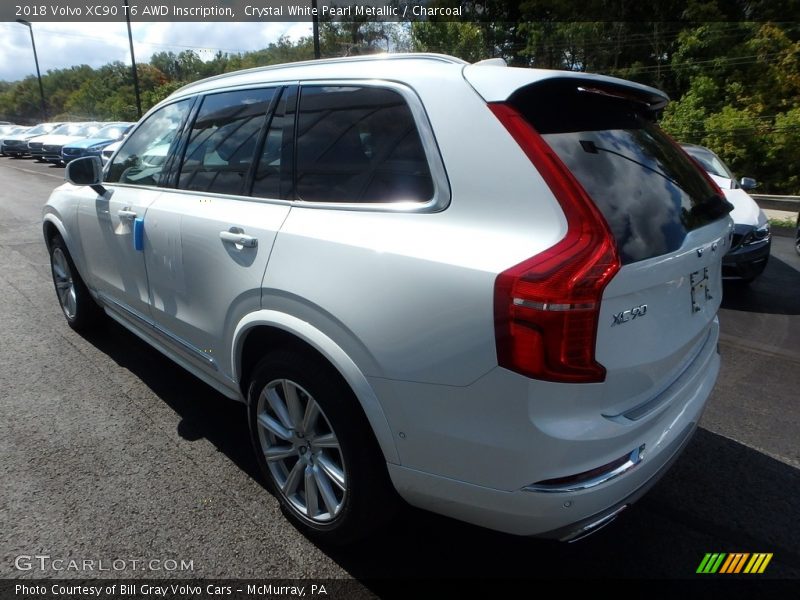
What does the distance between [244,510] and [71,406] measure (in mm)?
1637

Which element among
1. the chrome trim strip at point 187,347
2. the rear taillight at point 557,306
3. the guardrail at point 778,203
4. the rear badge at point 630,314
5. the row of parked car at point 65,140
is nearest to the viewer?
the rear taillight at point 557,306

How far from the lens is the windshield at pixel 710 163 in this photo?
738cm

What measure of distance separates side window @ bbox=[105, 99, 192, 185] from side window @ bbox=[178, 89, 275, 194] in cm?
27

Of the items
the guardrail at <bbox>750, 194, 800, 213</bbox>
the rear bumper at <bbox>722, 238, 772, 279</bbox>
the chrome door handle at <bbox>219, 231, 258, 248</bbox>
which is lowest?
the guardrail at <bbox>750, 194, 800, 213</bbox>

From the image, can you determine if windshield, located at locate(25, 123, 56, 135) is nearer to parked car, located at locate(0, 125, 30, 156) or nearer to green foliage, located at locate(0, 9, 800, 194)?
parked car, located at locate(0, 125, 30, 156)

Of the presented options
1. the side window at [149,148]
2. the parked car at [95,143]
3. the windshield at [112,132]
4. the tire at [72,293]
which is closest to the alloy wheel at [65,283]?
the tire at [72,293]

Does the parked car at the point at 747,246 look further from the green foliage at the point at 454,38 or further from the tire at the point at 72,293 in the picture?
the green foliage at the point at 454,38

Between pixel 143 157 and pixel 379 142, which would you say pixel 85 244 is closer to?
pixel 143 157

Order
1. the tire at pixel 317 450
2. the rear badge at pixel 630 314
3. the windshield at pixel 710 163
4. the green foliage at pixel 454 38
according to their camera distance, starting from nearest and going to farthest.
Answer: the rear badge at pixel 630 314 → the tire at pixel 317 450 → the windshield at pixel 710 163 → the green foliage at pixel 454 38

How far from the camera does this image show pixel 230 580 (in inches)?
87.8

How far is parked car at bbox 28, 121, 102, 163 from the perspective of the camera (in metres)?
22.1

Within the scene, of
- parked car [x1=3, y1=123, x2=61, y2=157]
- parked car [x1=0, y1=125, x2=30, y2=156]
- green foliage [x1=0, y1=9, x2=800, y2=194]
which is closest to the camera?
green foliage [x1=0, y1=9, x2=800, y2=194]

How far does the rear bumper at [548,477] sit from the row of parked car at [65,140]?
12.8 meters

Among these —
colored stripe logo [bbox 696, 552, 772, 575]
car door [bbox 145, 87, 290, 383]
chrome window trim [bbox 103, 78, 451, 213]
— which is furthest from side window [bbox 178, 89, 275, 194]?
colored stripe logo [bbox 696, 552, 772, 575]
